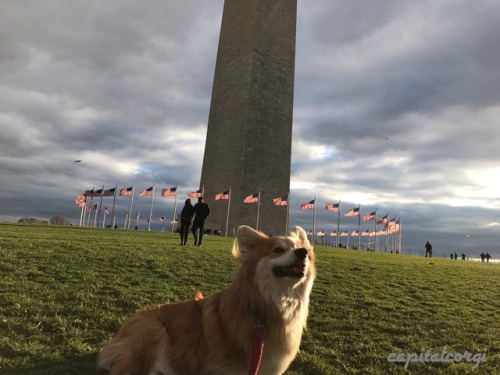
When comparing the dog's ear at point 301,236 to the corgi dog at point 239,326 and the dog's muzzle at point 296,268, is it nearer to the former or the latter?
the corgi dog at point 239,326

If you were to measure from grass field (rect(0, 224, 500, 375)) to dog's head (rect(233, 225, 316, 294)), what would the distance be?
212 cm

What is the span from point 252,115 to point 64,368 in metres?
38.7

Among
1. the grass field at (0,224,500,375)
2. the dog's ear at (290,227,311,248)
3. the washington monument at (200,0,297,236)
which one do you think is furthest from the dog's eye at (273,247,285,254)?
the washington monument at (200,0,297,236)

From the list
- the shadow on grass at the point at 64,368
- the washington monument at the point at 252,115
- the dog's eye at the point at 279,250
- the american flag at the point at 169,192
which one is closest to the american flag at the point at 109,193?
the american flag at the point at 169,192

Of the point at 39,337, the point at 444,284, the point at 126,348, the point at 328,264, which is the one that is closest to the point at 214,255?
the point at 328,264

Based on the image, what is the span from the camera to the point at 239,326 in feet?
12.2

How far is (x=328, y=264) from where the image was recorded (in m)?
15.5

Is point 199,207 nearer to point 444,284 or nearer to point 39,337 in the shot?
point 444,284

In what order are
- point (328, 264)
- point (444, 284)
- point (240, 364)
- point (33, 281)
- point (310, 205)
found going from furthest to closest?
point (310, 205)
point (328, 264)
point (444, 284)
point (33, 281)
point (240, 364)

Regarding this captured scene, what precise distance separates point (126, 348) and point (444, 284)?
1257 cm

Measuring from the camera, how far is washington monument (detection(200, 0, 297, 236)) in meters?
41.8

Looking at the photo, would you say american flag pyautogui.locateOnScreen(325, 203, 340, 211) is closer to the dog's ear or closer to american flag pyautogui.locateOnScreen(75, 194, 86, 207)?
Answer: american flag pyautogui.locateOnScreen(75, 194, 86, 207)

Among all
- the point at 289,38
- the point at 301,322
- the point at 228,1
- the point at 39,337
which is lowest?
the point at 39,337

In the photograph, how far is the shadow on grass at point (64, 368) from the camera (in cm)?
457
